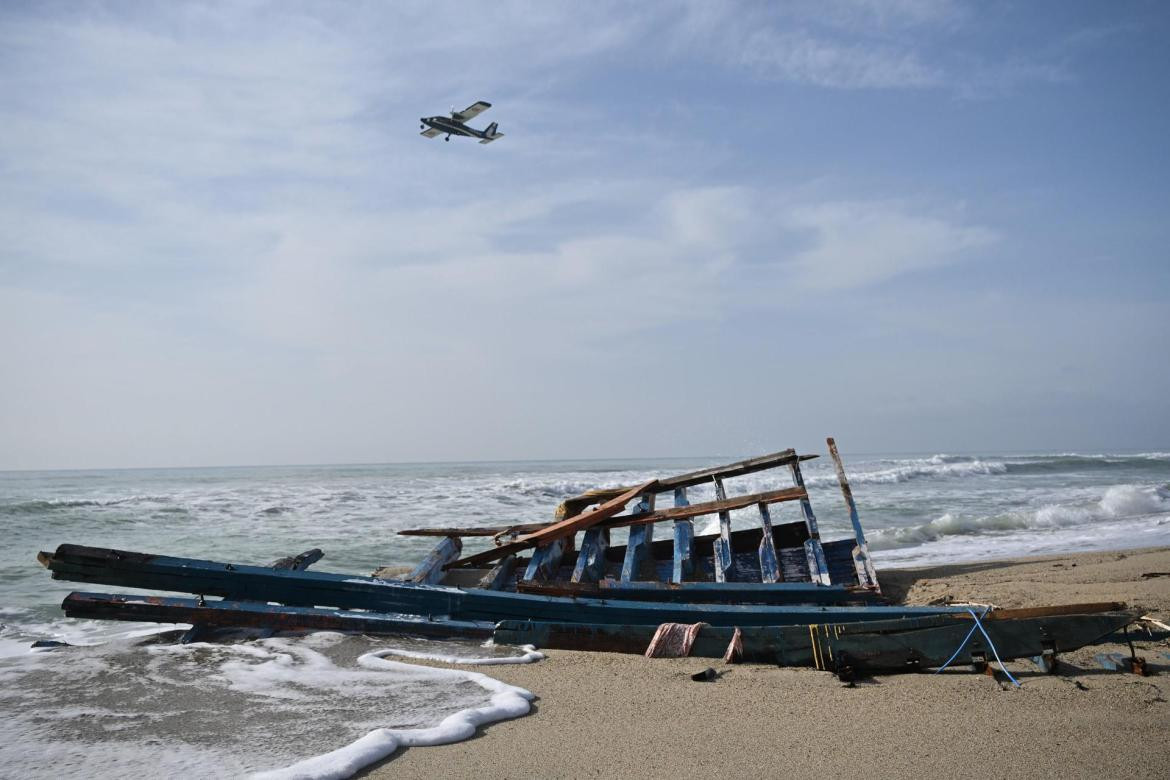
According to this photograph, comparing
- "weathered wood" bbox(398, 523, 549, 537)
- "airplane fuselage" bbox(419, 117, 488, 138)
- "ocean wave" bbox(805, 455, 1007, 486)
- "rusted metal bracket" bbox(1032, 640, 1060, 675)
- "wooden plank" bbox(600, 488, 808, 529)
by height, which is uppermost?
"airplane fuselage" bbox(419, 117, 488, 138)

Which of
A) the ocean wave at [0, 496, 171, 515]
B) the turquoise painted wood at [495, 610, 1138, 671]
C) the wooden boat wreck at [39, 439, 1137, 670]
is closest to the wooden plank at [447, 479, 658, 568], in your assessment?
the wooden boat wreck at [39, 439, 1137, 670]

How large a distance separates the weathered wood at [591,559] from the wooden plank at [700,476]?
0.49 metres

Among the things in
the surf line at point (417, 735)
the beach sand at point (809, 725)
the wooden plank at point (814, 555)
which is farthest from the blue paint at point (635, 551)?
the surf line at point (417, 735)

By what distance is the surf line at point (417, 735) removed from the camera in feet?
9.66

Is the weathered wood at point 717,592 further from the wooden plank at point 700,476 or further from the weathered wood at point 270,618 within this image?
the wooden plank at point 700,476

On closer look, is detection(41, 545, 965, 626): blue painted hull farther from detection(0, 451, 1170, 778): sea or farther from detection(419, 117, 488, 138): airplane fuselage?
detection(419, 117, 488, 138): airplane fuselage

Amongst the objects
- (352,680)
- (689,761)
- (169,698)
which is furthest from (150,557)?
(689,761)

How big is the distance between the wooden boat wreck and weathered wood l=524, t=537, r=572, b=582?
2 centimetres

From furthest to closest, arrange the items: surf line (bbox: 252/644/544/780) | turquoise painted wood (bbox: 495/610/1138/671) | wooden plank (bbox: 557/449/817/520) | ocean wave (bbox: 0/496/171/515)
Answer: ocean wave (bbox: 0/496/171/515) → wooden plank (bbox: 557/449/817/520) → turquoise painted wood (bbox: 495/610/1138/671) → surf line (bbox: 252/644/544/780)

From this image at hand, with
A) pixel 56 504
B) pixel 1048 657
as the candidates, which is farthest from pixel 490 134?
pixel 1048 657

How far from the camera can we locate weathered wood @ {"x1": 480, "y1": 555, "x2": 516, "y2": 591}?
6605 millimetres

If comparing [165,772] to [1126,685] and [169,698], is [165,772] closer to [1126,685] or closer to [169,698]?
[169,698]

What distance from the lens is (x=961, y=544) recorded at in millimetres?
11602

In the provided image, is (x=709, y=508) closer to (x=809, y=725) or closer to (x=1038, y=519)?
(x=809, y=725)
